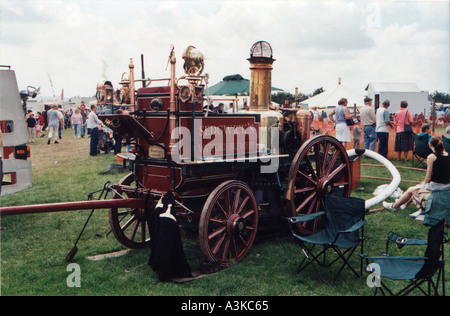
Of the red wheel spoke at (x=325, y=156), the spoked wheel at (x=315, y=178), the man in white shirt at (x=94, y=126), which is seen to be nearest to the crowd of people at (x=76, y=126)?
the man in white shirt at (x=94, y=126)

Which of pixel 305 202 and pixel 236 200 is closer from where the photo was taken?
pixel 236 200

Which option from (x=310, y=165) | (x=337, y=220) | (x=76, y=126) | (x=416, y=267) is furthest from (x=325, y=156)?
(x=76, y=126)

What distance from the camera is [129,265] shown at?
5.04 meters

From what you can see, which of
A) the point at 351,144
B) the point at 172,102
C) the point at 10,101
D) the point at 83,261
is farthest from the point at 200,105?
the point at 351,144

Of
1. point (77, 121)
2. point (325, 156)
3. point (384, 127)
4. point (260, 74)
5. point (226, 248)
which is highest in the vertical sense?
point (260, 74)

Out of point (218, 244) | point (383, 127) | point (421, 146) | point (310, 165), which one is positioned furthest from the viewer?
point (383, 127)

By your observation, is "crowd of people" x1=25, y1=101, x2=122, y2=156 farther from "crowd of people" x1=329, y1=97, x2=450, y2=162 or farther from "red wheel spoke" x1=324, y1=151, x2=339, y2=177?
→ "crowd of people" x1=329, y1=97, x2=450, y2=162

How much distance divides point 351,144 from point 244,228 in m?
9.02

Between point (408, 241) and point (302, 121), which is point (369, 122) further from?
point (408, 241)

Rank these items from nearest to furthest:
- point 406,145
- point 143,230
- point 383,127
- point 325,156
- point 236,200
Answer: point 236,200
point 143,230
point 325,156
point 383,127
point 406,145

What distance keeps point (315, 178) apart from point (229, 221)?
1.73 m
